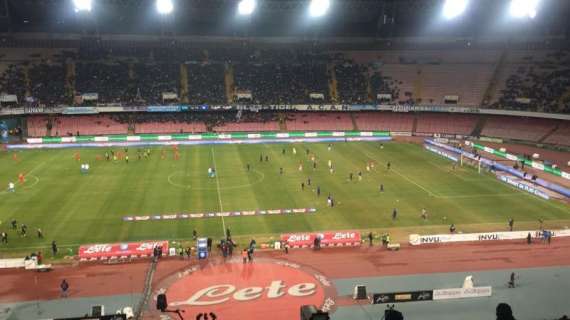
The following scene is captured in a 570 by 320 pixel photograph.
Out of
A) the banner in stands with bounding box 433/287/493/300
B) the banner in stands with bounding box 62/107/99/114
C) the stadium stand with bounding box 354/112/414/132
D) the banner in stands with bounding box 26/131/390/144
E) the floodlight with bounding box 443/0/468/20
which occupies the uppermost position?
the floodlight with bounding box 443/0/468/20

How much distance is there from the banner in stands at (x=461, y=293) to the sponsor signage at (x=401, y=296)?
1.64ft

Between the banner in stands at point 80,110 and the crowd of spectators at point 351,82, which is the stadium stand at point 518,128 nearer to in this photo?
the crowd of spectators at point 351,82

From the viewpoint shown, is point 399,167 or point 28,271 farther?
point 399,167

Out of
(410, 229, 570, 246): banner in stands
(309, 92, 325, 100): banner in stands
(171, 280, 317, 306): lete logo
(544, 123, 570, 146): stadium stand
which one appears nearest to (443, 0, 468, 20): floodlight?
(544, 123, 570, 146): stadium stand

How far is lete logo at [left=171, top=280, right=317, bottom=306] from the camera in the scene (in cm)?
2556

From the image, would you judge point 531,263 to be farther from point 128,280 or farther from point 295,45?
point 295,45

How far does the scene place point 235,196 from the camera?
4550 cm

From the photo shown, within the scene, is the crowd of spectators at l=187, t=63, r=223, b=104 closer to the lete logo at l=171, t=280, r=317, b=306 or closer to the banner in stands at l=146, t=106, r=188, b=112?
the banner in stands at l=146, t=106, r=188, b=112

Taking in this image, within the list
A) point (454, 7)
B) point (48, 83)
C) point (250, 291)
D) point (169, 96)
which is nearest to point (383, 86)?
point (454, 7)

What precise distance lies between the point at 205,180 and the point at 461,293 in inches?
1229

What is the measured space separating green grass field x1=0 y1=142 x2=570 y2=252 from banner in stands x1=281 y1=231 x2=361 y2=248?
357 cm

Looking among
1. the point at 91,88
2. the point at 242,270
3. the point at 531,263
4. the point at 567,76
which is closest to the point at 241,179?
the point at 242,270

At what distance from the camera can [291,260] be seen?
3117cm

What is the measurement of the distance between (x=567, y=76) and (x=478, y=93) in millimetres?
13798
